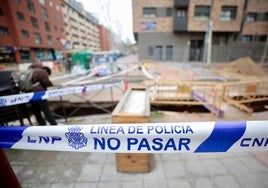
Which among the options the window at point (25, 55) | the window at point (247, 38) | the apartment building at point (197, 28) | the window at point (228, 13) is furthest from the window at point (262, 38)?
the window at point (25, 55)

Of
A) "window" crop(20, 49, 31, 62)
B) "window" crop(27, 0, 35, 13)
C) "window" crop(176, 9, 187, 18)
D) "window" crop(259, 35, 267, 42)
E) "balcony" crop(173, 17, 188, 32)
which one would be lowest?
"window" crop(20, 49, 31, 62)

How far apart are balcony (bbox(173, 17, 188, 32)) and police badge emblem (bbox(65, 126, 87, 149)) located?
956 inches

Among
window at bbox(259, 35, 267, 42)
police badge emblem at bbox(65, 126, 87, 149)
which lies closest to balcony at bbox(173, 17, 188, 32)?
window at bbox(259, 35, 267, 42)

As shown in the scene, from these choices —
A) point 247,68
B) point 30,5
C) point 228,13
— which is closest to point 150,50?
point 228,13

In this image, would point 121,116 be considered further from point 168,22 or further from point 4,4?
point 168,22

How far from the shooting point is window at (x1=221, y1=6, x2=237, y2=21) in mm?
21422

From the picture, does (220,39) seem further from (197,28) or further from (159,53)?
(159,53)

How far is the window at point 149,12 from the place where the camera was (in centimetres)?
2154

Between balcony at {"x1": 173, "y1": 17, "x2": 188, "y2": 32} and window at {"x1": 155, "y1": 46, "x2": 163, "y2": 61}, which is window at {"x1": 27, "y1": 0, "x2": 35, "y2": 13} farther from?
balcony at {"x1": 173, "y1": 17, "x2": 188, "y2": 32}

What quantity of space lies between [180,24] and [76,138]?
2456 cm

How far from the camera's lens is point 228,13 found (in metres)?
21.8

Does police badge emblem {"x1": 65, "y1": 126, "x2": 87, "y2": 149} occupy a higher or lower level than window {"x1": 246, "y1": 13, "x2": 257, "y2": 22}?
lower

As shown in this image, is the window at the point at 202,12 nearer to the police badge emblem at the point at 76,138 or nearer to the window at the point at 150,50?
the window at the point at 150,50

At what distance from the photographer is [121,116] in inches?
93.2
